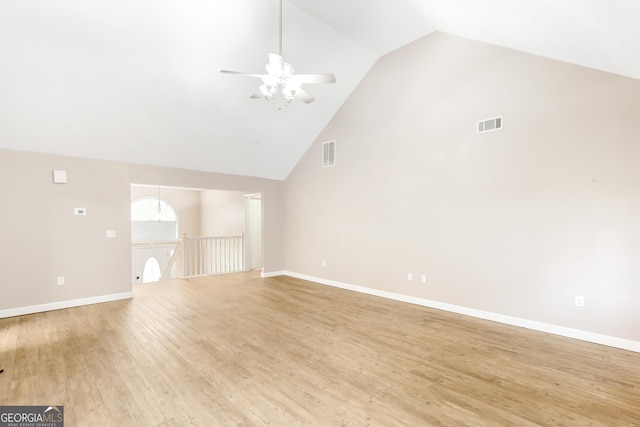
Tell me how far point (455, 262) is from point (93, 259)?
6.06 metres

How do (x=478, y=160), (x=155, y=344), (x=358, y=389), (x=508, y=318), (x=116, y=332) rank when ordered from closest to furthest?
(x=358, y=389)
(x=155, y=344)
(x=116, y=332)
(x=508, y=318)
(x=478, y=160)

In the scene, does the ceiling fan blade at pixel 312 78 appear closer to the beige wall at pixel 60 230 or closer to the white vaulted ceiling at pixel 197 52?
the white vaulted ceiling at pixel 197 52

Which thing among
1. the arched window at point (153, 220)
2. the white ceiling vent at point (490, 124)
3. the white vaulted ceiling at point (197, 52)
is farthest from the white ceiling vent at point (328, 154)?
the arched window at point (153, 220)

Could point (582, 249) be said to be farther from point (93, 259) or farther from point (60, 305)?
point (60, 305)

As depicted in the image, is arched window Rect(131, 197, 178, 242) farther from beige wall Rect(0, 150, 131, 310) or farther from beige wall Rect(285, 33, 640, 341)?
beige wall Rect(285, 33, 640, 341)

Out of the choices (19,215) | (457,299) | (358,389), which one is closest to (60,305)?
(19,215)

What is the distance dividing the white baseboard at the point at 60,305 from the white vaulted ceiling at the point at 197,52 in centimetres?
246

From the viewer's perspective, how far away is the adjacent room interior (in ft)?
7.95

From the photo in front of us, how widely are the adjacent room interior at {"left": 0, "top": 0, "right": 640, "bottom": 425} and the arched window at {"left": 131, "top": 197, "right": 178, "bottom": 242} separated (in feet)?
17.1

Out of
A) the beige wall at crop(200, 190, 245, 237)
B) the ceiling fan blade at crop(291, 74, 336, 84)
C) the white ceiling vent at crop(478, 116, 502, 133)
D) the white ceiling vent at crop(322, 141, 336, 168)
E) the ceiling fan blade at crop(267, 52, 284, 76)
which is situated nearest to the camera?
the ceiling fan blade at crop(267, 52, 284, 76)

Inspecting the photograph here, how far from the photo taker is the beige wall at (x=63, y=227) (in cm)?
427

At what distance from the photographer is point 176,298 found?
516cm

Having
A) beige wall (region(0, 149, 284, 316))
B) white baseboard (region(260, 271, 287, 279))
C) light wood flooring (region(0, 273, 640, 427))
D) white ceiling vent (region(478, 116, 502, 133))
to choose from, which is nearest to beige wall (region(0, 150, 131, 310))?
beige wall (region(0, 149, 284, 316))

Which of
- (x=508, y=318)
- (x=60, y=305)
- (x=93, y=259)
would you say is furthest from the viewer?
(x=93, y=259)
